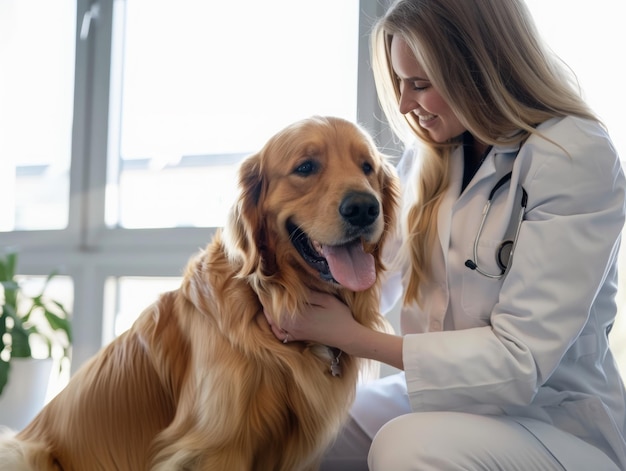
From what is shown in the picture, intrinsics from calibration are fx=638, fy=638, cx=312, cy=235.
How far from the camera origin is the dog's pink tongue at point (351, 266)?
1361 mm

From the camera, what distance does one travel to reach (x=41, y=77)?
328 centimetres

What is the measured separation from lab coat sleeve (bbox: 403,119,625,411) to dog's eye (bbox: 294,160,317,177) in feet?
1.40

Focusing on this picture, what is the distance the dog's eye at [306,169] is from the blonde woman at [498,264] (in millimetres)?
279

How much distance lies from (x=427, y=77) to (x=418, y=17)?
0.44 ft

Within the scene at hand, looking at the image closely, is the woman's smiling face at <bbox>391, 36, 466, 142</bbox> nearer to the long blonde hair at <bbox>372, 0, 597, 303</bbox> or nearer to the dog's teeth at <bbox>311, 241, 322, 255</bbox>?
the long blonde hair at <bbox>372, 0, 597, 303</bbox>

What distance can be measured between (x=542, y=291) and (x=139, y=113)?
2.43m

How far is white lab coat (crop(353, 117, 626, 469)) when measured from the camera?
1.21 metres

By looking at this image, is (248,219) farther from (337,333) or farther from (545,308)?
(545,308)

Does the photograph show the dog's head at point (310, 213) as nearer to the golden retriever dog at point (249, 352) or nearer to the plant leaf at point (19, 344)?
the golden retriever dog at point (249, 352)

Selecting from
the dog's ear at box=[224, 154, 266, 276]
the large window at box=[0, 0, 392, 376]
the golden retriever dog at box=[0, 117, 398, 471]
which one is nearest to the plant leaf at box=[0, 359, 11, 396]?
the large window at box=[0, 0, 392, 376]

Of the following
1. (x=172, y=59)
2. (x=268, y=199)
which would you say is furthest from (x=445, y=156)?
(x=172, y=59)

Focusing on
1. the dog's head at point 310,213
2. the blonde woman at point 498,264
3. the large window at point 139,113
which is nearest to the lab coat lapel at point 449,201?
the blonde woman at point 498,264

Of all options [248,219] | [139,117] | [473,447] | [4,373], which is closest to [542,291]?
[473,447]

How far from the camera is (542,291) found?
121cm
